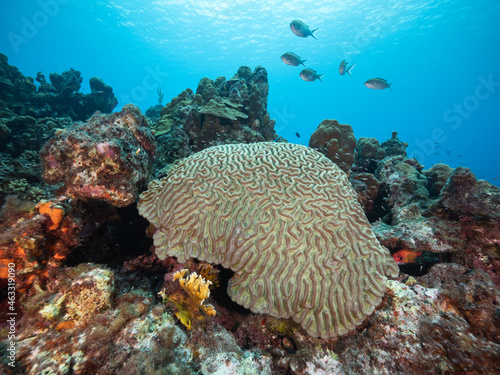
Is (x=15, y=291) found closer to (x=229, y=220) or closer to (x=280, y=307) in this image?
(x=229, y=220)

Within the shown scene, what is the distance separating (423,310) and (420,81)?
13739 centimetres

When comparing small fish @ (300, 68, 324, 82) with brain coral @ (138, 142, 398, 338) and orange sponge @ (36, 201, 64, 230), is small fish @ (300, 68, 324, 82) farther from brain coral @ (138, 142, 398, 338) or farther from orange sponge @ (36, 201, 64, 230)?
orange sponge @ (36, 201, 64, 230)

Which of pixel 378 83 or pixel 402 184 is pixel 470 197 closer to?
pixel 402 184

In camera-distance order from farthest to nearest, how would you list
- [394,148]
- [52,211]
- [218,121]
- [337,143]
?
[394,148] < [218,121] < [337,143] < [52,211]

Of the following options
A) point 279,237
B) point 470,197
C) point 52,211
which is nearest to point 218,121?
point 279,237

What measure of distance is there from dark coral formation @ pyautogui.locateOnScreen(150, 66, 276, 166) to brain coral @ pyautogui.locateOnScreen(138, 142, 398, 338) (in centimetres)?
329

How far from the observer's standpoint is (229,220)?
136 inches

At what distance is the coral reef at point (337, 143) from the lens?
24.9 feet

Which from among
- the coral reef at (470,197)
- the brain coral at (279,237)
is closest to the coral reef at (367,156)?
the coral reef at (470,197)

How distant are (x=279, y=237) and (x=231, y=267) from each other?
0.90 m

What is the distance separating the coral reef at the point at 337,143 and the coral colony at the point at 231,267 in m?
2.81

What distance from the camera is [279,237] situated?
3303 millimetres

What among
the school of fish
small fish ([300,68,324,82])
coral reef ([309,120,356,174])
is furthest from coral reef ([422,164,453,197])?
small fish ([300,68,324,82])

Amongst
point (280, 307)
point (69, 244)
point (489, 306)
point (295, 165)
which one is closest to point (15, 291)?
point (69, 244)
